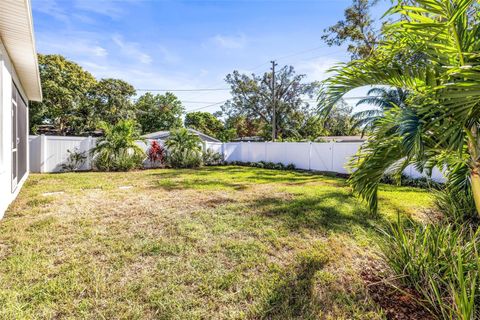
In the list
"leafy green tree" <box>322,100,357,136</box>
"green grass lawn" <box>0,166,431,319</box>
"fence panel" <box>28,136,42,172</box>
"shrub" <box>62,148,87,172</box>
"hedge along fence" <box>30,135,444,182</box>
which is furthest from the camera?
"leafy green tree" <box>322,100,357,136</box>

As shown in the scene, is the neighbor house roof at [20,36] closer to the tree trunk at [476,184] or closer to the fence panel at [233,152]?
the tree trunk at [476,184]

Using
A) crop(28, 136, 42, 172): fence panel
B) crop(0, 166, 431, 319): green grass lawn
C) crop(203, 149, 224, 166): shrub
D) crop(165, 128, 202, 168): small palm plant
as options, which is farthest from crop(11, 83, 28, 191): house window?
crop(203, 149, 224, 166): shrub

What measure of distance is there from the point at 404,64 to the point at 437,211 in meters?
3.32

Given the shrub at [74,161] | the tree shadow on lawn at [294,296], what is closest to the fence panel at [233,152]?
the shrub at [74,161]

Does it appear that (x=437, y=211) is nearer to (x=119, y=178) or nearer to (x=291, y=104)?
(x=119, y=178)

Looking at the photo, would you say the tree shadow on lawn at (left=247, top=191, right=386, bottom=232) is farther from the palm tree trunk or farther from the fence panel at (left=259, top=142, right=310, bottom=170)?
the fence panel at (left=259, top=142, right=310, bottom=170)

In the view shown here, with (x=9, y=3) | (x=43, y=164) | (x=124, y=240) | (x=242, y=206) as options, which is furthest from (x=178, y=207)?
(x=43, y=164)

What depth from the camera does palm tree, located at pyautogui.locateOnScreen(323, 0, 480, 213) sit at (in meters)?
1.99

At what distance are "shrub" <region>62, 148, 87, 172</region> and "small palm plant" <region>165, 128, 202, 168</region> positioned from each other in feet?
12.3

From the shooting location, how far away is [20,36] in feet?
14.8

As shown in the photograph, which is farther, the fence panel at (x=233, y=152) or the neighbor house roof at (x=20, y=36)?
the fence panel at (x=233, y=152)

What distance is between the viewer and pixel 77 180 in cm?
826

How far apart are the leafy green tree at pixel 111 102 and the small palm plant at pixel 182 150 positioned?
558 inches

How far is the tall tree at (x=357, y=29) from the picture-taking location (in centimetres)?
1380
